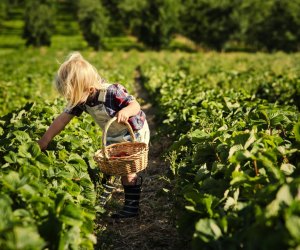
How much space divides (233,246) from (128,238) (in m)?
1.64

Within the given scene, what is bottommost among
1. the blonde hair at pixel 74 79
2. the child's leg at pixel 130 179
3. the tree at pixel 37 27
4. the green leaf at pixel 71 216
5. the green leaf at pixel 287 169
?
the tree at pixel 37 27

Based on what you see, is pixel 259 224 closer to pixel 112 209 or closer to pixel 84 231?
pixel 84 231

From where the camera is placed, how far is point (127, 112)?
386 centimetres

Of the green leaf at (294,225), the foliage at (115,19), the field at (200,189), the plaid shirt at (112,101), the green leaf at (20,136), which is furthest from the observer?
the foliage at (115,19)

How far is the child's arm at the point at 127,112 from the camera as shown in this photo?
12.4 ft

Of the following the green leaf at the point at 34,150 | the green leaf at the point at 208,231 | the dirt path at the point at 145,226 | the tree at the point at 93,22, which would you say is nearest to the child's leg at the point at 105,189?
the dirt path at the point at 145,226

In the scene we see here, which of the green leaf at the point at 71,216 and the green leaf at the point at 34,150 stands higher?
the green leaf at the point at 34,150

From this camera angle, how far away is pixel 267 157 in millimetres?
2898

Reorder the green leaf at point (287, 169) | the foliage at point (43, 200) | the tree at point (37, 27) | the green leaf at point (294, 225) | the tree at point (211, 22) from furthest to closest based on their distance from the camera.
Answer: the tree at point (37, 27), the tree at point (211, 22), the green leaf at point (287, 169), the foliage at point (43, 200), the green leaf at point (294, 225)

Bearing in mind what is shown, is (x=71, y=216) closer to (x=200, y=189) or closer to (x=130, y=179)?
(x=200, y=189)

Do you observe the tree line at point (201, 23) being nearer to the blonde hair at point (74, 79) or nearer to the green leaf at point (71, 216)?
the blonde hair at point (74, 79)

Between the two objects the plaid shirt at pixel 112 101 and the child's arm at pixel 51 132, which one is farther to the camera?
the plaid shirt at pixel 112 101

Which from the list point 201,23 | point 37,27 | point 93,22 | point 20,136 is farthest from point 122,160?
point 37,27

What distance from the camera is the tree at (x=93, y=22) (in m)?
48.5
